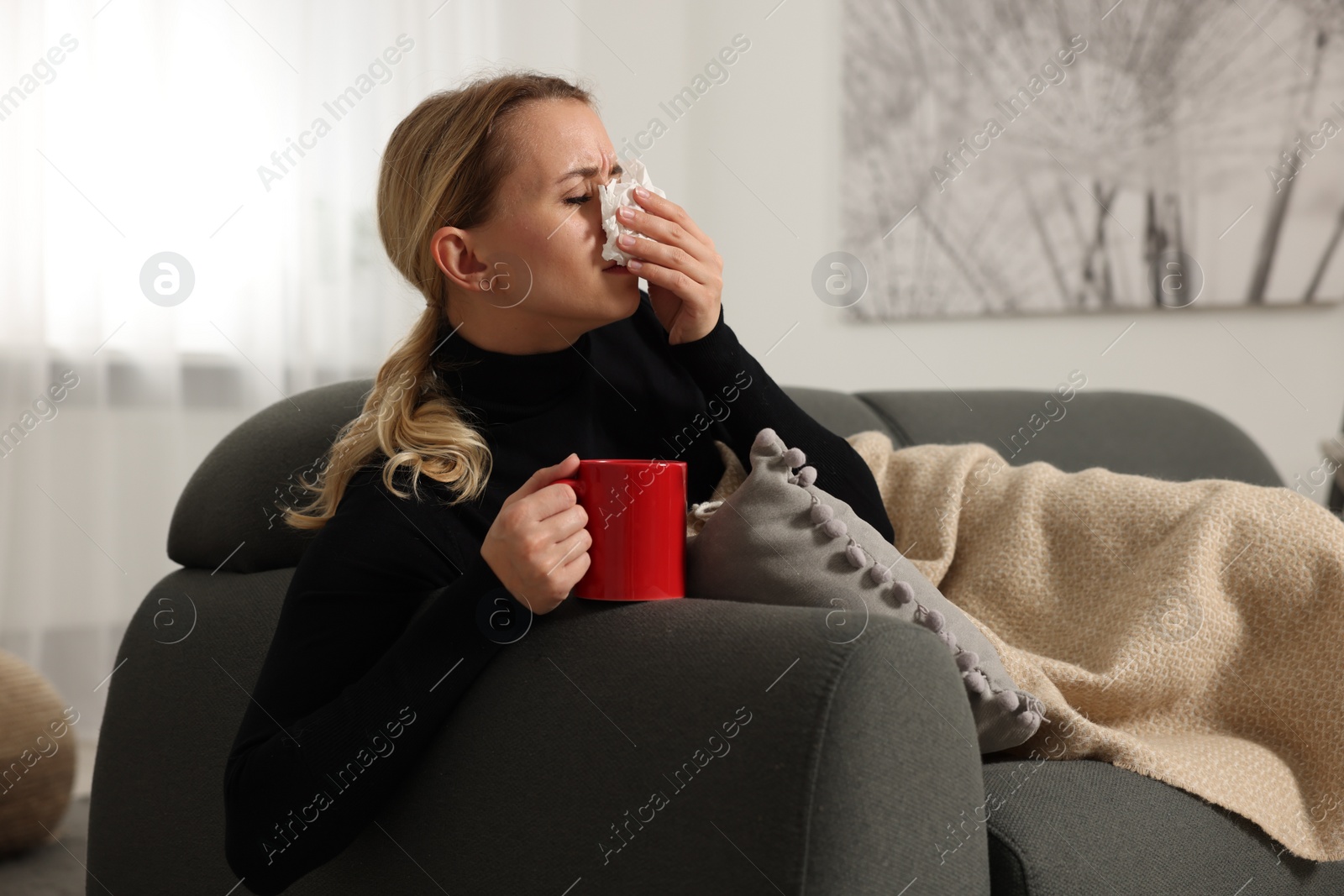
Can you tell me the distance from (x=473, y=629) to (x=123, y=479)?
85.2 inches

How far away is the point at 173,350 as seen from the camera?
267cm

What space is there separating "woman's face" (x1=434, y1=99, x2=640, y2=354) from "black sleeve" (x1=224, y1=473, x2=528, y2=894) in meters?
0.26

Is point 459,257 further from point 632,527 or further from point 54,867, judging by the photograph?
point 54,867

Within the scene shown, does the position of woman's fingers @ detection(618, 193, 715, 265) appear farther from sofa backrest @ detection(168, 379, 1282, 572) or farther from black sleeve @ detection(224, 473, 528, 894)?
sofa backrest @ detection(168, 379, 1282, 572)

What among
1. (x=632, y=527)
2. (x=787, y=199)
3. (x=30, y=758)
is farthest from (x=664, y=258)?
(x=787, y=199)

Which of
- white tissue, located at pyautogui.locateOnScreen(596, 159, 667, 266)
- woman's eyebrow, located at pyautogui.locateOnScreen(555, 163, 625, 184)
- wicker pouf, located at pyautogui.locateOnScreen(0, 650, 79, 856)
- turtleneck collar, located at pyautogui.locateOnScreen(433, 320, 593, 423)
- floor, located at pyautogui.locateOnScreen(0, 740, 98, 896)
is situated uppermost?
woman's eyebrow, located at pyautogui.locateOnScreen(555, 163, 625, 184)


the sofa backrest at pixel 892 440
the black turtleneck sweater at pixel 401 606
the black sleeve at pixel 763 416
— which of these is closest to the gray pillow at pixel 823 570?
the black turtleneck sweater at pixel 401 606

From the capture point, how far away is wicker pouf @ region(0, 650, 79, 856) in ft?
5.54

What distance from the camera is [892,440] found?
5.47 feet

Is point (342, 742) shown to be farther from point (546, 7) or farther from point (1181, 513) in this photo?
point (546, 7)

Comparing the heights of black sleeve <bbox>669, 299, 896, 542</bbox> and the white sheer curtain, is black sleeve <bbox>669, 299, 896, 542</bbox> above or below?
below

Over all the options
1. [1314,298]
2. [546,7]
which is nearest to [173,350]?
[546,7]

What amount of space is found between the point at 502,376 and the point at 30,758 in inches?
44.8

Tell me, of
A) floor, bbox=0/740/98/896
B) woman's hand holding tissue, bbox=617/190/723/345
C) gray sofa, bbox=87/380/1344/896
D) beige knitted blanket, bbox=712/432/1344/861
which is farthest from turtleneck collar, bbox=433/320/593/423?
floor, bbox=0/740/98/896
